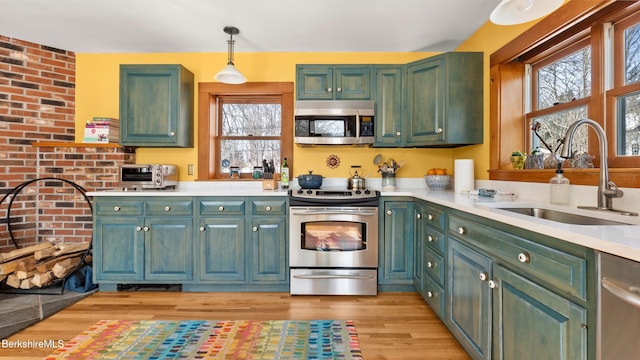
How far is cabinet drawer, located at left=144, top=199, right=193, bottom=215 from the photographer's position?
9.18 ft

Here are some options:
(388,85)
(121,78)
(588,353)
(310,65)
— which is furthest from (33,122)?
(588,353)

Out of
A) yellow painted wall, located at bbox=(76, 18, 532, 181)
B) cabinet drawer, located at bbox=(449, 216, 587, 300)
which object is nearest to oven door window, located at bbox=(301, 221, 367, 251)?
yellow painted wall, located at bbox=(76, 18, 532, 181)

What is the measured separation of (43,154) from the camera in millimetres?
3178

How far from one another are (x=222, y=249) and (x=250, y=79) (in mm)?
1828

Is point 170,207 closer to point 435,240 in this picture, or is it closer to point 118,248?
point 118,248

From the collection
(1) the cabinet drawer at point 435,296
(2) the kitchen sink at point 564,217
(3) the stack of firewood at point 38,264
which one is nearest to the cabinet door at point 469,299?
(1) the cabinet drawer at point 435,296

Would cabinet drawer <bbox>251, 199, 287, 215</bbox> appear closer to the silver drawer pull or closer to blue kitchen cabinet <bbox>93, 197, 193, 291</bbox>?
blue kitchen cabinet <bbox>93, 197, 193, 291</bbox>

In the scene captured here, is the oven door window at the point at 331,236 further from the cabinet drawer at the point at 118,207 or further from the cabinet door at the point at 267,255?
the cabinet drawer at the point at 118,207

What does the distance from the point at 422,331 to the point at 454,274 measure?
0.52m

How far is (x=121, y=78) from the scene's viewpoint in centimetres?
305

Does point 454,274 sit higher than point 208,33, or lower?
lower

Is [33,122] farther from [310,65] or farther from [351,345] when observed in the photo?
[351,345]

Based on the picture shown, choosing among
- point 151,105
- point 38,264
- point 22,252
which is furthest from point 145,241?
point 151,105

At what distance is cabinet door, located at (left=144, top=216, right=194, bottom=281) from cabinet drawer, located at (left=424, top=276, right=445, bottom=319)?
204 centimetres
